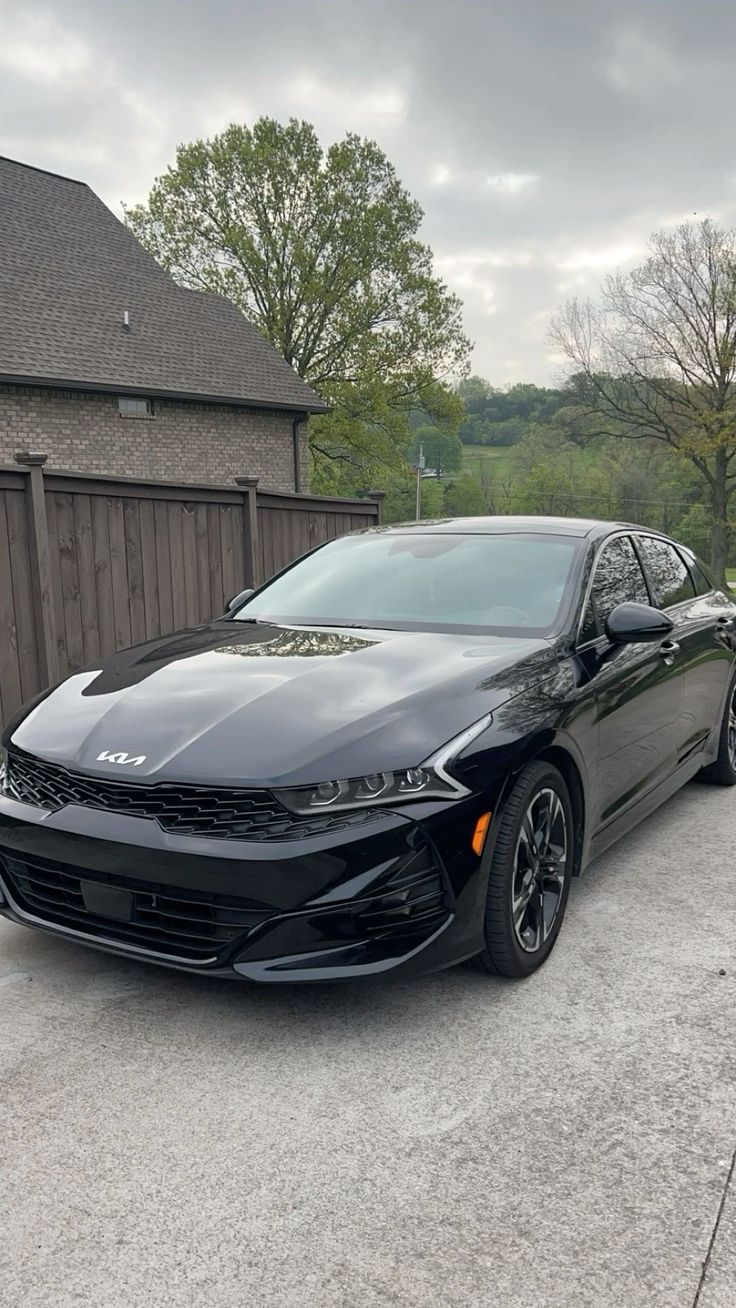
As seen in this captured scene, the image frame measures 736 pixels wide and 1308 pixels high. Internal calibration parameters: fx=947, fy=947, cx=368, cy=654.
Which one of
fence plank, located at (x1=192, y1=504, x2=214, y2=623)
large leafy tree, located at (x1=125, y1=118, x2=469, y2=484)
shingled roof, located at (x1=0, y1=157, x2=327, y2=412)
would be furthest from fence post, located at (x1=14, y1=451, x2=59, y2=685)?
large leafy tree, located at (x1=125, y1=118, x2=469, y2=484)

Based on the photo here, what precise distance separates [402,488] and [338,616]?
62.3 metres

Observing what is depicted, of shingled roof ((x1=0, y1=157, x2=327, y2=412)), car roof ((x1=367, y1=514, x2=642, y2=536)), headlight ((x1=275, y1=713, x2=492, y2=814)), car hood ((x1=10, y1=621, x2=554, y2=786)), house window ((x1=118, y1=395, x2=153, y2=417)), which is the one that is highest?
shingled roof ((x1=0, y1=157, x2=327, y2=412))

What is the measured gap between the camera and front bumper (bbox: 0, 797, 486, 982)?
2480 mm

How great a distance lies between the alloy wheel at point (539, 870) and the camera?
9.68ft

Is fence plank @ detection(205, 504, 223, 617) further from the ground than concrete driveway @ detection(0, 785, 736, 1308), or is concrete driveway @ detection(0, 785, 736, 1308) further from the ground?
fence plank @ detection(205, 504, 223, 617)

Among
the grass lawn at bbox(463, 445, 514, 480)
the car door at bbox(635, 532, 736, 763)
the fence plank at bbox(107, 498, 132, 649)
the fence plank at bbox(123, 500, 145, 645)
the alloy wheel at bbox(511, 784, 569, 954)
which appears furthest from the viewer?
the grass lawn at bbox(463, 445, 514, 480)

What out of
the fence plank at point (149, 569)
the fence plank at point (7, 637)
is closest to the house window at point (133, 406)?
the fence plank at point (149, 569)

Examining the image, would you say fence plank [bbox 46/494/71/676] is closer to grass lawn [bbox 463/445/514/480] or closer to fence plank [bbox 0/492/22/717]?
fence plank [bbox 0/492/22/717]

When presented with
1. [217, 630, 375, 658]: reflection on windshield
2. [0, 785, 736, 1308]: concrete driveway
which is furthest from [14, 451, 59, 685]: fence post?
[0, 785, 736, 1308]: concrete driveway

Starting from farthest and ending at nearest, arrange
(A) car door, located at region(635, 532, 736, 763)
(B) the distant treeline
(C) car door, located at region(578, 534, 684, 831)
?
(B) the distant treeline → (A) car door, located at region(635, 532, 736, 763) → (C) car door, located at region(578, 534, 684, 831)

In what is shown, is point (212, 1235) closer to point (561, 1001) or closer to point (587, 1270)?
point (587, 1270)

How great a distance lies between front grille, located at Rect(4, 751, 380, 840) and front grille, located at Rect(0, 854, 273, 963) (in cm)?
18

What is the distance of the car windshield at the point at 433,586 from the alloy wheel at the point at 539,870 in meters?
0.73

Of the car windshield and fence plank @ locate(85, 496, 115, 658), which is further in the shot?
fence plank @ locate(85, 496, 115, 658)
